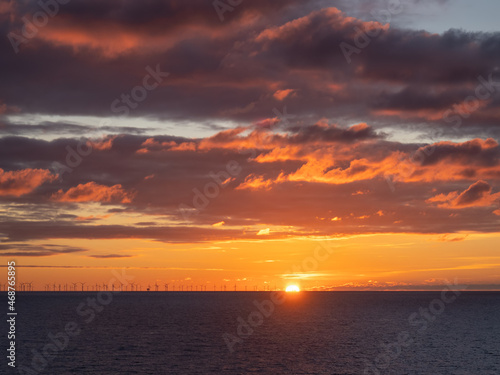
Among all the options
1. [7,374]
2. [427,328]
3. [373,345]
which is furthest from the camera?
[427,328]

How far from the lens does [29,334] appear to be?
168 meters

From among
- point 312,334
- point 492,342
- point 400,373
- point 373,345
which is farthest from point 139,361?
point 492,342

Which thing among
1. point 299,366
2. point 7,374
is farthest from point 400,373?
point 7,374

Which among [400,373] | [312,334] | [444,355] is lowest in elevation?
[400,373]

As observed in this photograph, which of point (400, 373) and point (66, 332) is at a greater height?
point (66, 332)

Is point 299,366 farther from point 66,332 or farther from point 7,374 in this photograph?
point 66,332

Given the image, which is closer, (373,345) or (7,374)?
(7,374)

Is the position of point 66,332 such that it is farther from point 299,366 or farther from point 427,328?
point 427,328

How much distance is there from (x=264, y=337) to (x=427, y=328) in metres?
65.7

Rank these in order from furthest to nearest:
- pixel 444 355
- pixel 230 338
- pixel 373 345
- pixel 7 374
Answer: pixel 230 338, pixel 373 345, pixel 444 355, pixel 7 374

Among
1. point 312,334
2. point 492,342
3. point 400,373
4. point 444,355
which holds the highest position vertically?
point 312,334

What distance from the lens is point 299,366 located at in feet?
363

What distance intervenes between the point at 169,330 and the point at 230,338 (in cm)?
3136

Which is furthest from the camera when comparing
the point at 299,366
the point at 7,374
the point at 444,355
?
the point at 444,355
